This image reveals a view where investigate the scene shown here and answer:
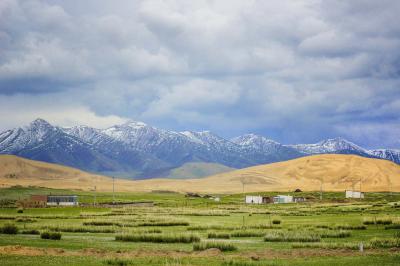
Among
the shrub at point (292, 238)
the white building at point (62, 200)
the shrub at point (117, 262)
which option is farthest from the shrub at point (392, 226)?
the white building at point (62, 200)

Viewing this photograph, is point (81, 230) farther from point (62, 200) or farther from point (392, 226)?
point (62, 200)

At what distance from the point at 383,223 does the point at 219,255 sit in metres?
37.7

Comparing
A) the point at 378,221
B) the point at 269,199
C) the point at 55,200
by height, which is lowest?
the point at 378,221

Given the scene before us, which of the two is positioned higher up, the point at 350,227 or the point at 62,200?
the point at 62,200

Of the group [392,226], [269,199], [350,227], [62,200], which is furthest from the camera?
[269,199]

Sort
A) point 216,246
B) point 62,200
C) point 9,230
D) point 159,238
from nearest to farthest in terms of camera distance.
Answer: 1. point 216,246
2. point 159,238
3. point 9,230
4. point 62,200

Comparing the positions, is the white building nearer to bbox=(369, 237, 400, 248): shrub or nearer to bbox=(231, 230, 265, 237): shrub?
bbox=(231, 230, 265, 237): shrub

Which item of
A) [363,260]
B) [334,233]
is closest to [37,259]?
[363,260]

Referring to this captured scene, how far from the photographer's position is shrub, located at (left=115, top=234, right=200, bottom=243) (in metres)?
51.8

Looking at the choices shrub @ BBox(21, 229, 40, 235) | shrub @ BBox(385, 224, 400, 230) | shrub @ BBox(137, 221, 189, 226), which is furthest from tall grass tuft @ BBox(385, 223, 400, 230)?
shrub @ BBox(21, 229, 40, 235)

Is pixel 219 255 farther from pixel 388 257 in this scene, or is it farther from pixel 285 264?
pixel 388 257

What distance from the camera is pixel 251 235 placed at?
5912cm

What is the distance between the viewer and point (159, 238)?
52.6m

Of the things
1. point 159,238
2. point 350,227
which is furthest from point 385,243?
point 350,227
